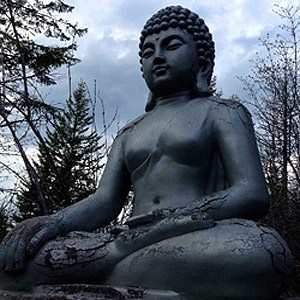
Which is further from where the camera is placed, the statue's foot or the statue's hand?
the statue's hand

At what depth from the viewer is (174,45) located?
12.7ft

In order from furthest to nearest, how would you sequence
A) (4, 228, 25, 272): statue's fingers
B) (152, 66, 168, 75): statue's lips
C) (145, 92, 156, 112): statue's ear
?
(145, 92, 156, 112): statue's ear < (152, 66, 168, 75): statue's lips < (4, 228, 25, 272): statue's fingers

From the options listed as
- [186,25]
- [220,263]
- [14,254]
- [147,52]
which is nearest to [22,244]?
[14,254]

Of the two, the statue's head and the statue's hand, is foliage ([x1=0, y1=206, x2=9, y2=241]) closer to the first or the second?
the statue's head

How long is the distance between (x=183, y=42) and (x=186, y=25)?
124mm

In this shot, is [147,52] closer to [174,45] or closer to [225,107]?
[174,45]

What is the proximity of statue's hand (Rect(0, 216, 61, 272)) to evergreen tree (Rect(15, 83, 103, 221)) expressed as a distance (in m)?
4.68

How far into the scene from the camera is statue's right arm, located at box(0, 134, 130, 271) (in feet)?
10.3

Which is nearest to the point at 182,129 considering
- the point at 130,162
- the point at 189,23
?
the point at 130,162

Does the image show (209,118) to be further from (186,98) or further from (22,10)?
(22,10)

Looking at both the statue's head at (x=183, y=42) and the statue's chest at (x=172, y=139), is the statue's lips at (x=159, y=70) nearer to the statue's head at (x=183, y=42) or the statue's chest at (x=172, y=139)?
the statue's head at (x=183, y=42)

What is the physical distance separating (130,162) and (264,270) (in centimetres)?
127

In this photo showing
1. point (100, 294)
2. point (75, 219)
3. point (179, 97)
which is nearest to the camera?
point (100, 294)

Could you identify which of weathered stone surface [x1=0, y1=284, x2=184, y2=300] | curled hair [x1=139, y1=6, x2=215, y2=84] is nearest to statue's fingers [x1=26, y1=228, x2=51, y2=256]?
weathered stone surface [x1=0, y1=284, x2=184, y2=300]
